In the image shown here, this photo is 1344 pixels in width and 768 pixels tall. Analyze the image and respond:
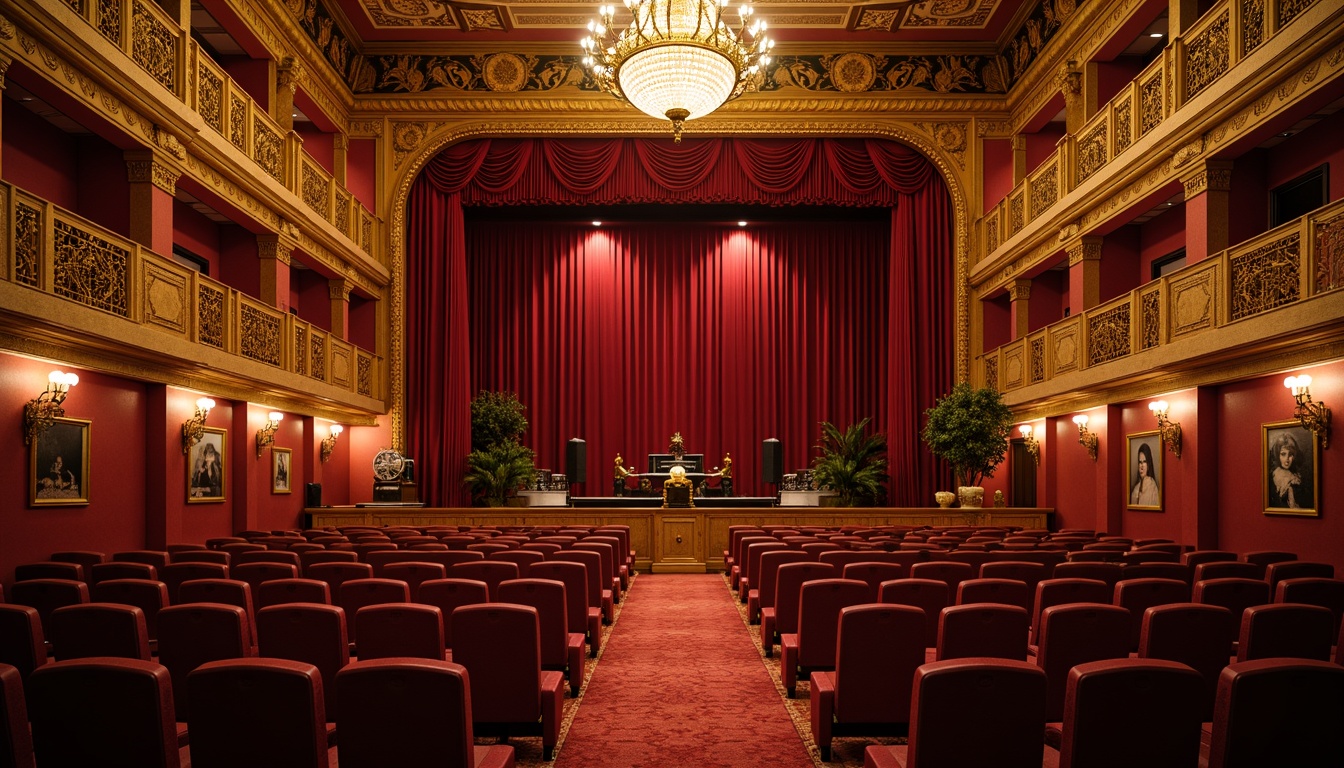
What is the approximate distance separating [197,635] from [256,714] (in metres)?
1.75

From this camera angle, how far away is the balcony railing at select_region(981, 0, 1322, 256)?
10.6 metres

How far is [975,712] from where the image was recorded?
9.93ft

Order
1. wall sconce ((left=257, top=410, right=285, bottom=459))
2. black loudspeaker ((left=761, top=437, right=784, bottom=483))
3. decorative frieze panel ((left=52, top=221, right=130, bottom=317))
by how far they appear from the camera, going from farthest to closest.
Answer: black loudspeaker ((left=761, top=437, right=784, bottom=483)) → wall sconce ((left=257, top=410, right=285, bottom=459)) → decorative frieze panel ((left=52, top=221, right=130, bottom=317))

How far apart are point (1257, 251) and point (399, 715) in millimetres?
10056

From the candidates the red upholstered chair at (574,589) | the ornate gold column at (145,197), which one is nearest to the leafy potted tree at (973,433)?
the red upholstered chair at (574,589)

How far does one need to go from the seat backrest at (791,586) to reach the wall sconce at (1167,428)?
745 cm

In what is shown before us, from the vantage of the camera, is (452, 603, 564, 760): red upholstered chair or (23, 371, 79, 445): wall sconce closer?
(452, 603, 564, 760): red upholstered chair

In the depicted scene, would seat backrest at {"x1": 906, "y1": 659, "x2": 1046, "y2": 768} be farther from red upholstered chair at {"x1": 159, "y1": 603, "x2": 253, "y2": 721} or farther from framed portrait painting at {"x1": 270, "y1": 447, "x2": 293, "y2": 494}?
framed portrait painting at {"x1": 270, "y1": 447, "x2": 293, "y2": 494}

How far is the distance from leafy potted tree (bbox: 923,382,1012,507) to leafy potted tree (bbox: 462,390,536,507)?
7449 millimetres

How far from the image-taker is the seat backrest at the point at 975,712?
3.01 metres

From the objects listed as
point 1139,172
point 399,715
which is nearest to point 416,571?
point 399,715

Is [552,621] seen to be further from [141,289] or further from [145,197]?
[145,197]

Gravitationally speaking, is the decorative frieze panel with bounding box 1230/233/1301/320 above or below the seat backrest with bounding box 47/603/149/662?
above

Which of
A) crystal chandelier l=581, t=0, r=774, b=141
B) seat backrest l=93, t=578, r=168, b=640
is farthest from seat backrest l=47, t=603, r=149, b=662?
crystal chandelier l=581, t=0, r=774, b=141
